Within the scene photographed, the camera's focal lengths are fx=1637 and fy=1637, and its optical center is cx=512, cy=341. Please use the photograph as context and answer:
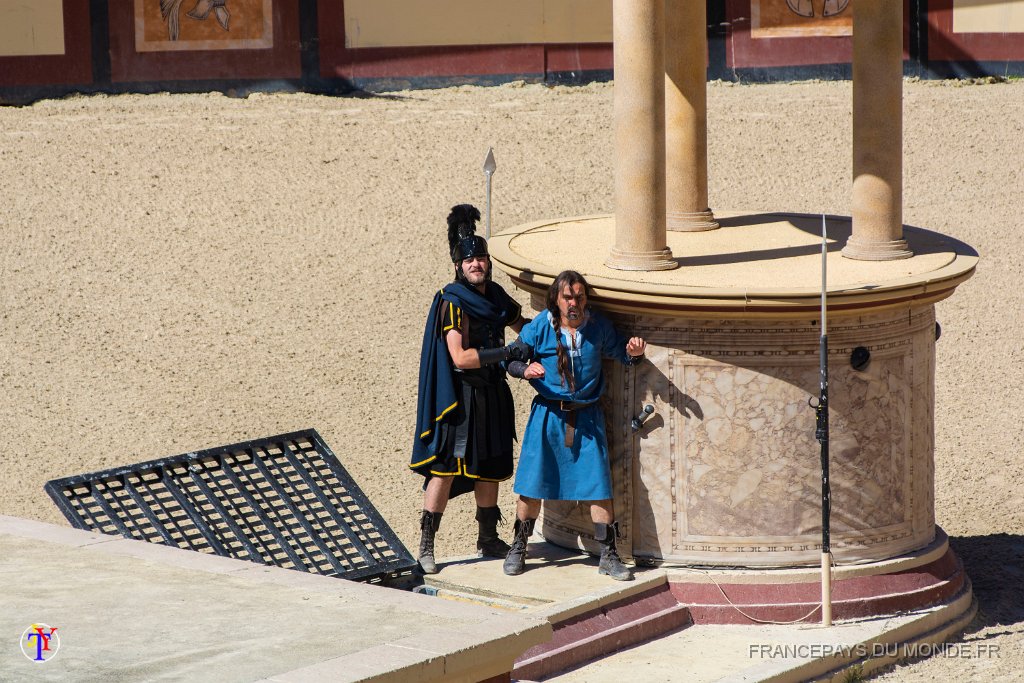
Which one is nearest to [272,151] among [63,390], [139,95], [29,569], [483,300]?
[139,95]

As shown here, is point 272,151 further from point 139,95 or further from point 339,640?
point 339,640

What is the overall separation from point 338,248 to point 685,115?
22.5 ft

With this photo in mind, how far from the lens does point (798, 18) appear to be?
20.8m

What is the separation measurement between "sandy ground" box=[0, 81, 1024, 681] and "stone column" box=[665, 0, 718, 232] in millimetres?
2707

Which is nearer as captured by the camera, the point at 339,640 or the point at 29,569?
the point at 339,640

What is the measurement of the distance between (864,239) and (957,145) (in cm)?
1046

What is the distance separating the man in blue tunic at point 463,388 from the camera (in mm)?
8422

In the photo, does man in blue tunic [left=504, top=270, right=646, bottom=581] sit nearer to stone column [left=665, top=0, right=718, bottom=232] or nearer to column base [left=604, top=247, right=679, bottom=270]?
column base [left=604, top=247, right=679, bottom=270]

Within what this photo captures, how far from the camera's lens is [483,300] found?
845 cm

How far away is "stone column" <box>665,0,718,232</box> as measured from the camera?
10.2 m

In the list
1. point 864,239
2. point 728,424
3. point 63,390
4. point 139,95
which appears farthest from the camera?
point 139,95

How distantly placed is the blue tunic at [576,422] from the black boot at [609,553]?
6.4 inches

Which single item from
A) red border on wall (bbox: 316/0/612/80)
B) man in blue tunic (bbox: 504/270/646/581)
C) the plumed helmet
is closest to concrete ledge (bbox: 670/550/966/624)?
man in blue tunic (bbox: 504/270/646/581)

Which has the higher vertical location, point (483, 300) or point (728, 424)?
point (483, 300)
